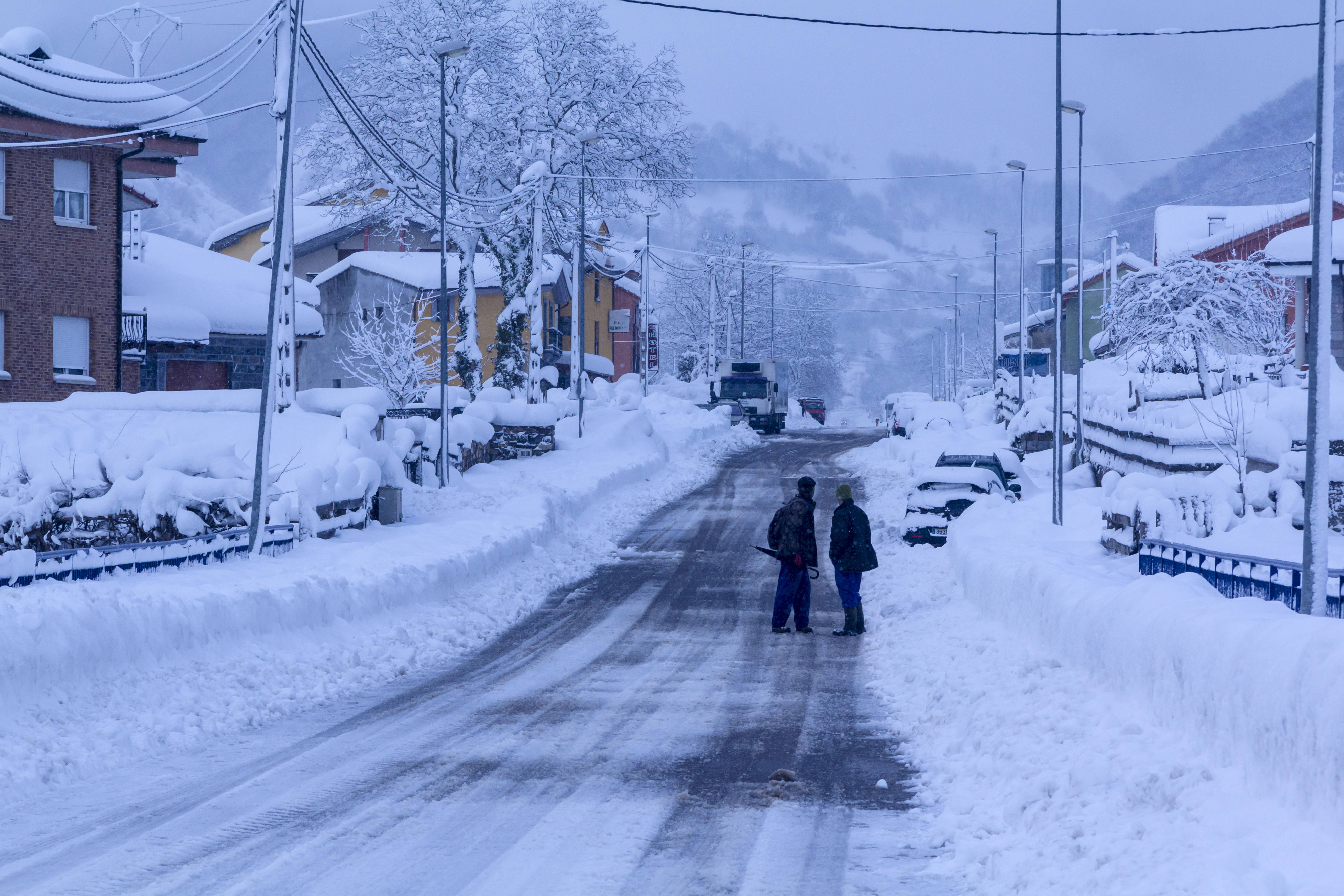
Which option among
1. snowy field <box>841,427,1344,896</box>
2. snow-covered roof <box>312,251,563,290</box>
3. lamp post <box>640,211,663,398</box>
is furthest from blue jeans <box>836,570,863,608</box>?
lamp post <box>640,211,663,398</box>

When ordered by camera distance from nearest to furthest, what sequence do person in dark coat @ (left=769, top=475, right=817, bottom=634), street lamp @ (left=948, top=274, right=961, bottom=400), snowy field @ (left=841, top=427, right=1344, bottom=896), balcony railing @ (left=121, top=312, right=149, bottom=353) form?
snowy field @ (left=841, top=427, right=1344, bottom=896), person in dark coat @ (left=769, top=475, right=817, bottom=634), balcony railing @ (left=121, top=312, right=149, bottom=353), street lamp @ (left=948, top=274, right=961, bottom=400)

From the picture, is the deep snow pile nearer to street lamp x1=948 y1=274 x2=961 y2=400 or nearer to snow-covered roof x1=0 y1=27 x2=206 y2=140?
snow-covered roof x1=0 y1=27 x2=206 y2=140

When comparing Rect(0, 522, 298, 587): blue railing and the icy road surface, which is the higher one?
Rect(0, 522, 298, 587): blue railing

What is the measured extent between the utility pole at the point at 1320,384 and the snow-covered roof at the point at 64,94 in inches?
806

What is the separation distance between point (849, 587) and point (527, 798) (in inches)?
292

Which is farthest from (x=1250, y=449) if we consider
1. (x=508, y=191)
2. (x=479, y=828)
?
(x=508, y=191)

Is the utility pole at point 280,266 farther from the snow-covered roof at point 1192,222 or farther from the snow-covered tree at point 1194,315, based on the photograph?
the snow-covered roof at point 1192,222

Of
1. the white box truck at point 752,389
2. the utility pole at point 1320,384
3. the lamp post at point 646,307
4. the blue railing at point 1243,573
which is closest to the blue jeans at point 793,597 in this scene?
the blue railing at point 1243,573

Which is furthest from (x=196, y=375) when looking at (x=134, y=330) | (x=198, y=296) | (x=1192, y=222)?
(x=1192, y=222)

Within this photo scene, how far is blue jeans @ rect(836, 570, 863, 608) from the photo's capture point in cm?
1447

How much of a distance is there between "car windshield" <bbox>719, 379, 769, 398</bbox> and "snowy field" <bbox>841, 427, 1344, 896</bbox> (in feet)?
163

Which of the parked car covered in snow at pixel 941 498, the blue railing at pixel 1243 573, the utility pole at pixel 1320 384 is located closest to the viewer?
the utility pole at pixel 1320 384

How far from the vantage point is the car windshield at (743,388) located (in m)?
61.2

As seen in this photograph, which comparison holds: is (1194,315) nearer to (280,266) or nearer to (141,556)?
(280,266)
